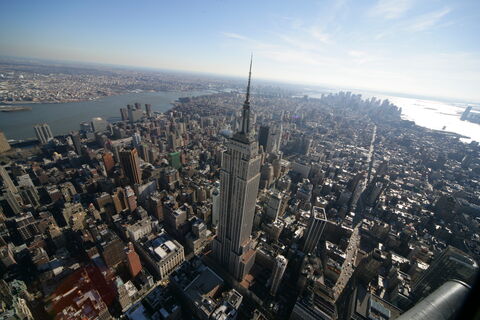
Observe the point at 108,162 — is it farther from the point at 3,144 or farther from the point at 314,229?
the point at 314,229

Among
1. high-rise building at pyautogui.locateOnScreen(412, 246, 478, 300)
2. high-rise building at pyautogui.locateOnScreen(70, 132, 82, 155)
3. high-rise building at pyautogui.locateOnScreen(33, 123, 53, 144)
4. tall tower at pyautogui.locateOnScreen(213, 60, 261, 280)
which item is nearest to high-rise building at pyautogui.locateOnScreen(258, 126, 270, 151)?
tall tower at pyautogui.locateOnScreen(213, 60, 261, 280)

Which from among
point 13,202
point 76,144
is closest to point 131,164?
point 13,202

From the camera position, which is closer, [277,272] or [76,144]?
[277,272]

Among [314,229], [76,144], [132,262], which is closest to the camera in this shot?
[132,262]

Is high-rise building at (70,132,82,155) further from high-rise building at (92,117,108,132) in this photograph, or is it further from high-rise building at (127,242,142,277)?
high-rise building at (127,242,142,277)

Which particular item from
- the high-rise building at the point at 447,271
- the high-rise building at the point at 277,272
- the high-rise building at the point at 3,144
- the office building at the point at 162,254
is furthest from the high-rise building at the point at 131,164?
the high-rise building at the point at 447,271
